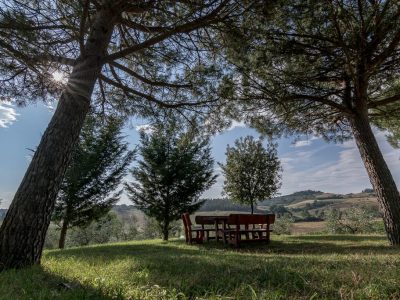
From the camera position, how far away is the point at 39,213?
381 centimetres

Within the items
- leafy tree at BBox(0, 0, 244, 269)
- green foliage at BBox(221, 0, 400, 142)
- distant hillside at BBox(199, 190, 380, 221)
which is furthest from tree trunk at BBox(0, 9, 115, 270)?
distant hillside at BBox(199, 190, 380, 221)

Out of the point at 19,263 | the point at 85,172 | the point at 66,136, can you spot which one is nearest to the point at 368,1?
the point at 66,136

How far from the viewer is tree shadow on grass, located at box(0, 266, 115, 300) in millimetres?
2348

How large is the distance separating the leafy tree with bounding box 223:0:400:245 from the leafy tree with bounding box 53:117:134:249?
26.1 feet

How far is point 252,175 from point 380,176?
461 inches

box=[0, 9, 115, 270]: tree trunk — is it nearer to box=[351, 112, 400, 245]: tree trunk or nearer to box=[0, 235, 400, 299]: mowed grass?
box=[0, 235, 400, 299]: mowed grass

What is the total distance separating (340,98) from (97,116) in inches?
269

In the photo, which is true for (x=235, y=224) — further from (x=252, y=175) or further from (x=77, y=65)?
(x=252, y=175)

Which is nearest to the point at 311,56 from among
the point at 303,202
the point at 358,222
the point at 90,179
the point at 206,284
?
the point at 206,284

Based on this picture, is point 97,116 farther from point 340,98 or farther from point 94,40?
point 340,98

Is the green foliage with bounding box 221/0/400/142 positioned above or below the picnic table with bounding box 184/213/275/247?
above

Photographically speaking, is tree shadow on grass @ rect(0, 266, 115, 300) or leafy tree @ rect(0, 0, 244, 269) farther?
leafy tree @ rect(0, 0, 244, 269)

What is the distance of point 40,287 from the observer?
107 inches

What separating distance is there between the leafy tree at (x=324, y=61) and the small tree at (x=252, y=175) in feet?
34.2
